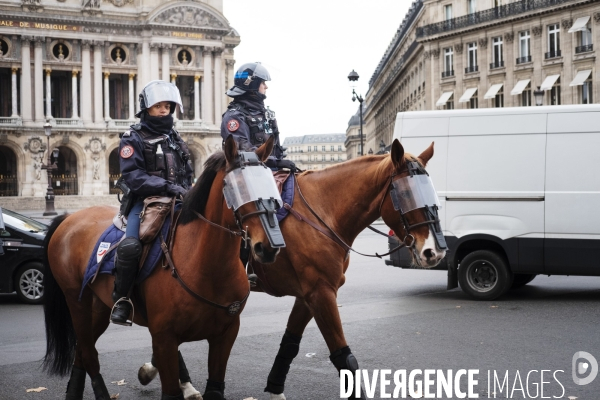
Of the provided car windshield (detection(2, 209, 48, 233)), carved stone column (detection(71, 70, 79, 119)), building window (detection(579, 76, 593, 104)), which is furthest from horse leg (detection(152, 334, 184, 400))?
carved stone column (detection(71, 70, 79, 119))

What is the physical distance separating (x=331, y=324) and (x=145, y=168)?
5.99 feet

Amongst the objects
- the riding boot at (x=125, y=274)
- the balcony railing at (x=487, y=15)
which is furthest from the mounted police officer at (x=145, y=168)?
the balcony railing at (x=487, y=15)

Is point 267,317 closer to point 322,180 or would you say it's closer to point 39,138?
point 322,180

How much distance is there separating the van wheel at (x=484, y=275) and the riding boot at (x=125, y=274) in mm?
7995

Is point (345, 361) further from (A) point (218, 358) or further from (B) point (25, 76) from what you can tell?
(B) point (25, 76)

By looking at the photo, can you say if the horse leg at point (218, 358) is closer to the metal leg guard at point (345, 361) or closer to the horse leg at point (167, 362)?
the horse leg at point (167, 362)

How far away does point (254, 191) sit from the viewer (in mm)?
4305

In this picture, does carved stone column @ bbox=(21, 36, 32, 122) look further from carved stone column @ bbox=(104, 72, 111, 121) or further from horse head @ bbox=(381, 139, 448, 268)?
horse head @ bbox=(381, 139, 448, 268)

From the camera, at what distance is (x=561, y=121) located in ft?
37.7

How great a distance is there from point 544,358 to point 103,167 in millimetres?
67993

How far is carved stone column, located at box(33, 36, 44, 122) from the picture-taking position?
70938mm

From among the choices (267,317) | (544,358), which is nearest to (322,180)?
(544,358)

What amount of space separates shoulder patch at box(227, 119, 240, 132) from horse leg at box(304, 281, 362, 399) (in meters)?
1.85

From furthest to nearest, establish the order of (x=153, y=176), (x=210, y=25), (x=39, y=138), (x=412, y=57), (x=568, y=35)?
1. (x=210, y=25)
2. (x=39, y=138)
3. (x=412, y=57)
4. (x=568, y=35)
5. (x=153, y=176)
